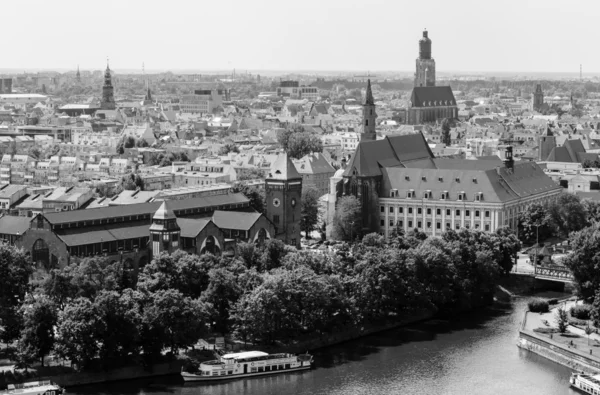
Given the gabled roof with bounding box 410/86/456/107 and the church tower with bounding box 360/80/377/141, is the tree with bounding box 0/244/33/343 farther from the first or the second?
the gabled roof with bounding box 410/86/456/107

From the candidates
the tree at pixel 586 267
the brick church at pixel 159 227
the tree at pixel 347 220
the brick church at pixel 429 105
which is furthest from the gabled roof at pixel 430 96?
the tree at pixel 586 267

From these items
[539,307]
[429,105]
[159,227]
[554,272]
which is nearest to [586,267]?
[539,307]

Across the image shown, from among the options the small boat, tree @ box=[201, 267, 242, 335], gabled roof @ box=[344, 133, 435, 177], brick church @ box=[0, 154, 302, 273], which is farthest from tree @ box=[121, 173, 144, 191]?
the small boat

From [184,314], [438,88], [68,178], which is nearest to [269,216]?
[184,314]

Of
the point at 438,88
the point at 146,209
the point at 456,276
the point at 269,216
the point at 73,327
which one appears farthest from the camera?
the point at 438,88

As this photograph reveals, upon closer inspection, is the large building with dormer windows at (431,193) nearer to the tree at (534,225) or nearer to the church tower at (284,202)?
the tree at (534,225)

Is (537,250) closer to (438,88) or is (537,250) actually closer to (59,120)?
(438,88)
